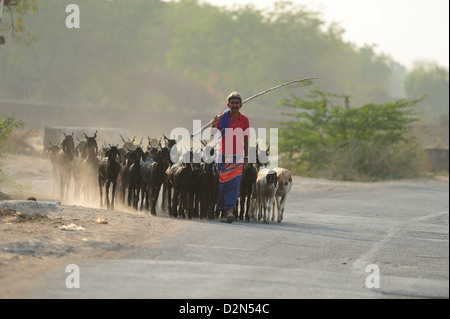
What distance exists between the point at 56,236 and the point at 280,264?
3.15 metres

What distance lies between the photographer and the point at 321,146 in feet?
117

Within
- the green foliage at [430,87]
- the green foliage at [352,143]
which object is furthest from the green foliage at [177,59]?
the green foliage at [352,143]

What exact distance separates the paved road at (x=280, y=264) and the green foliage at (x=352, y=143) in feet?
57.0

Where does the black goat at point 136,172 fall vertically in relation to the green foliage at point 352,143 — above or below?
below

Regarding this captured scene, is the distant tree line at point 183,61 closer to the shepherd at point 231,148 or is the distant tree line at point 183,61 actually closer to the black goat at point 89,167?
the black goat at point 89,167

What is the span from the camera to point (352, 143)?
35.5 m

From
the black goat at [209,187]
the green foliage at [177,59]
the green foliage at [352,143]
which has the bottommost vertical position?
the black goat at [209,187]

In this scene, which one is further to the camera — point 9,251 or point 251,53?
point 251,53

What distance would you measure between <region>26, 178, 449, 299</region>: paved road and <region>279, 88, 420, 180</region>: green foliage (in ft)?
57.0

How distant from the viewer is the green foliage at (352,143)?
3494 centimetres

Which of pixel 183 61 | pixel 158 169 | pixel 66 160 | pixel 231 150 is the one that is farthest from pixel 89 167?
pixel 183 61

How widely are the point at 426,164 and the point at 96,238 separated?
99.6 ft

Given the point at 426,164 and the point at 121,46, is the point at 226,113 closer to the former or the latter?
the point at 426,164

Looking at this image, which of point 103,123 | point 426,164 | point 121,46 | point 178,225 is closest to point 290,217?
point 178,225
